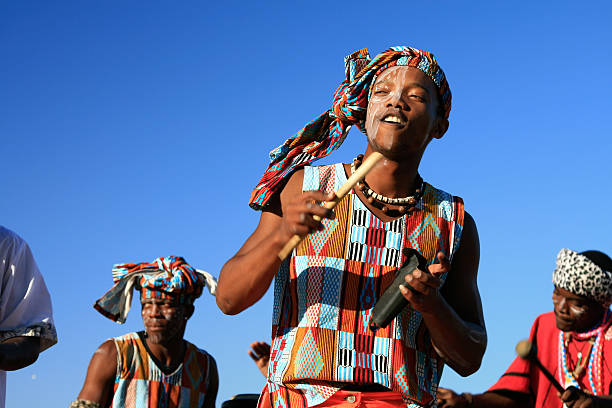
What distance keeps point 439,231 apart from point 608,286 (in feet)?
10.3

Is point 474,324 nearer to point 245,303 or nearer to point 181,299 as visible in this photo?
point 245,303

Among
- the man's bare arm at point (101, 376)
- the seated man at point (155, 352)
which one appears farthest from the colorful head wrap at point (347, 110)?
the man's bare arm at point (101, 376)

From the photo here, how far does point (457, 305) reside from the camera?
150 inches

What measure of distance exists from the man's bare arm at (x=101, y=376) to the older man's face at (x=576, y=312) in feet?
11.4

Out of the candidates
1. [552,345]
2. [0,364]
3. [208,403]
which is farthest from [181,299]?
[0,364]

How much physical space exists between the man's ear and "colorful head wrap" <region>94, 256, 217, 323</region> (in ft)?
13.9

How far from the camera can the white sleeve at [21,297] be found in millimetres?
4242

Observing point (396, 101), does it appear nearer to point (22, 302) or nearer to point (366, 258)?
point (366, 258)

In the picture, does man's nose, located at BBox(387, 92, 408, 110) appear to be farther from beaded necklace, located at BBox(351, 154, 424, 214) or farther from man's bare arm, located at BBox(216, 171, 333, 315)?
man's bare arm, located at BBox(216, 171, 333, 315)

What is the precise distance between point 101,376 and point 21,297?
321 cm

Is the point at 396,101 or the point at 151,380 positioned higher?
the point at 396,101

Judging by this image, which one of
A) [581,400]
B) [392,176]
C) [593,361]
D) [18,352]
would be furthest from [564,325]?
[18,352]

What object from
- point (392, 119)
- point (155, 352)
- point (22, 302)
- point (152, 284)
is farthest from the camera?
point (152, 284)

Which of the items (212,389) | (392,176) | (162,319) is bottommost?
(212,389)
